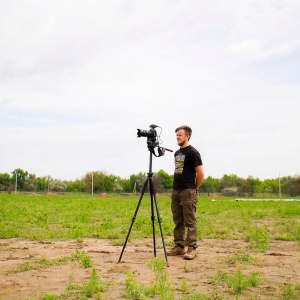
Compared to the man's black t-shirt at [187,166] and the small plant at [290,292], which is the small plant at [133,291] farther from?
the man's black t-shirt at [187,166]

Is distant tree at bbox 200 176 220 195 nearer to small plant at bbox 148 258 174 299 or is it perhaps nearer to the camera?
the camera

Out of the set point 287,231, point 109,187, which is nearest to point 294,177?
point 109,187

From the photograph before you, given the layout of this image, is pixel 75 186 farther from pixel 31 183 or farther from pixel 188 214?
pixel 188 214

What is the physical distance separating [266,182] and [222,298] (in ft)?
332

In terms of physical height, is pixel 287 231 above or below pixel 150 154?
below

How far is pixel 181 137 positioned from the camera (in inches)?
277

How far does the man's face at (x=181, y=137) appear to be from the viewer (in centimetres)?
704

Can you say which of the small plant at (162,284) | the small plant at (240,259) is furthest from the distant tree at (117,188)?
the small plant at (162,284)

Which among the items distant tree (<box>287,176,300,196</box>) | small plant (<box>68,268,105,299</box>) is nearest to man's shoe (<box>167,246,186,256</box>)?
small plant (<box>68,268,105,299</box>)

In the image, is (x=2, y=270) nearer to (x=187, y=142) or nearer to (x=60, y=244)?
(x=60, y=244)

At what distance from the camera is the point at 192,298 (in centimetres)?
418

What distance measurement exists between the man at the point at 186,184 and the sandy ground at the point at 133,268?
14.9 inches

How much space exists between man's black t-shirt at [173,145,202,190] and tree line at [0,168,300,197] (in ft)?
230

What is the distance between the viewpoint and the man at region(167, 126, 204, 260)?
6977 millimetres
